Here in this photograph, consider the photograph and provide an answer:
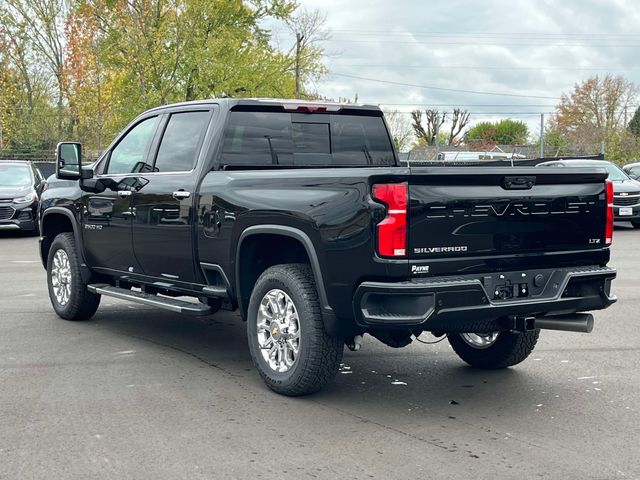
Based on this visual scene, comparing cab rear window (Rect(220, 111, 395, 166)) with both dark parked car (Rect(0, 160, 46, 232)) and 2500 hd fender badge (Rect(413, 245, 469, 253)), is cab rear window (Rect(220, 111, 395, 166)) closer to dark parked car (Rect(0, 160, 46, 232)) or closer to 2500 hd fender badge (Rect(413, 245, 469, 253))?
2500 hd fender badge (Rect(413, 245, 469, 253))

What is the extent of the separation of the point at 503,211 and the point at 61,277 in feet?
16.3

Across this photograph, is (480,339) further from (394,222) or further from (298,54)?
(298,54)

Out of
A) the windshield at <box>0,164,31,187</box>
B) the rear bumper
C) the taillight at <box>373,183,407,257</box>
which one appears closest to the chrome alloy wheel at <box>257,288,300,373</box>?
the rear bumper

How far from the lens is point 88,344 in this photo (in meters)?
7.55

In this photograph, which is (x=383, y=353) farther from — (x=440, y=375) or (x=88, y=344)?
(x=88, y=344)

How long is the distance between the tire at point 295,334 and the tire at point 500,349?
1.43 meters

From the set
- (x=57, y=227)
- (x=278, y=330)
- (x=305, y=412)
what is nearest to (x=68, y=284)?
(x=57, y=227)

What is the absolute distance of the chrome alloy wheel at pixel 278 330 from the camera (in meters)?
5.76

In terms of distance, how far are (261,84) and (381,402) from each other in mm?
33845

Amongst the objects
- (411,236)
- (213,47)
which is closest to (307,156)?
(411,236)

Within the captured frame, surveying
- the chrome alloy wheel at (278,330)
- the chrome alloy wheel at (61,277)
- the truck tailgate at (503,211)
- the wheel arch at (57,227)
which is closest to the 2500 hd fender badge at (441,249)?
the truck tailgate at (503,211)

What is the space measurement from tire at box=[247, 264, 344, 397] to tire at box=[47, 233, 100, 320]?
2.94 metres

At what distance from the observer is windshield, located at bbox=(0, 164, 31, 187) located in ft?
64.6

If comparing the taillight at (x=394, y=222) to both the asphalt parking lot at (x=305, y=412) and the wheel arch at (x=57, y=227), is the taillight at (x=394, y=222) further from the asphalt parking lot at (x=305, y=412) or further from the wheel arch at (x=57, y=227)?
the wheel arch at (x=57, y=227)
